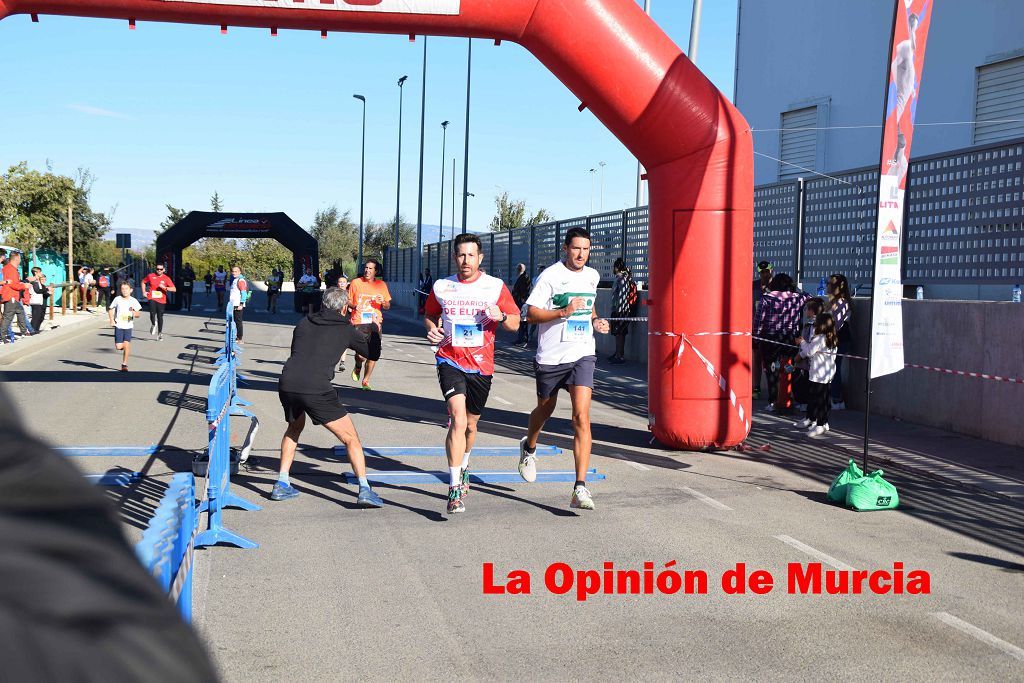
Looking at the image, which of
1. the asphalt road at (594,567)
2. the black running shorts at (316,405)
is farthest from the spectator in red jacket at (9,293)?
the black running shorts at (316,405)

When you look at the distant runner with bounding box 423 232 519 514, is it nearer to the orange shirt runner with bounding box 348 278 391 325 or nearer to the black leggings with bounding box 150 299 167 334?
the orange shirt runner with bounding box 348 278 391 325

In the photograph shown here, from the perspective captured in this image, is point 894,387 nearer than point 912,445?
No

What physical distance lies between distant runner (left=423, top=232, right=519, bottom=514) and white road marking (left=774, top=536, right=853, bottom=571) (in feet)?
7.38

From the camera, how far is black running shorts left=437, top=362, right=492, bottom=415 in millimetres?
7875

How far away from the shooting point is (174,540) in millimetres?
2855

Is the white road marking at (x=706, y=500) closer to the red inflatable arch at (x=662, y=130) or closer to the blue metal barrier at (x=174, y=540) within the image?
the red inflatable arch at (x=662, y=130)

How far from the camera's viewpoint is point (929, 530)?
7195 millimetres

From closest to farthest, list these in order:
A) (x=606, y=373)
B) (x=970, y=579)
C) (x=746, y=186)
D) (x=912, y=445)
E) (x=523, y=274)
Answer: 1. (x=970, y=579)
2. (x=746, y=186)
3. (x=912, y=445)
4. (x=606, y=373)
5. (x=523, y=274)

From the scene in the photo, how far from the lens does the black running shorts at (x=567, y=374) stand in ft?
26.4

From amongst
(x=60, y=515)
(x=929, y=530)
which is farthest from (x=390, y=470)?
(x=60, y=515)

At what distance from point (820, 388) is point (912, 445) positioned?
3.66ft

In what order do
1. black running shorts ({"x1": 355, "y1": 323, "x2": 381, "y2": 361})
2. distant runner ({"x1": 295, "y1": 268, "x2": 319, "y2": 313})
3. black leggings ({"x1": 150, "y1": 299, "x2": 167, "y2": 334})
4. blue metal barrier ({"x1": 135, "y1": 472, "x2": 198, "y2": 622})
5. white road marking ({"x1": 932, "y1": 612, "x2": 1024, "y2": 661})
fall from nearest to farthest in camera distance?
blue metal barrier ({"x1": 135, "y1": 472, "x2": 198, "y2": 622}) → white road marking ({"x1": 932, "y1": 612, "x2": 1024, "y2": 661}) → black running shorts ({"x1": 355, "y1": 323, "x2": 381, "y2": 361}) → black leggings ({"x1": 150, "y1": 299, "x2": 167, "y2": 334}) → distant runner ({"x1": 295, "y1": 268, "x2": 319, "y2": 313})

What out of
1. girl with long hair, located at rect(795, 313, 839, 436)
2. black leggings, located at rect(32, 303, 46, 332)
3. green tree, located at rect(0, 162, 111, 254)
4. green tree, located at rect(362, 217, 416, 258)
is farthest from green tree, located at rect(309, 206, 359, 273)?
girl with long hair, located at rect(795, 313, 839, 436)

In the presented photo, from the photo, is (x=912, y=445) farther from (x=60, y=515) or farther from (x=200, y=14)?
(x=60, y=515)
